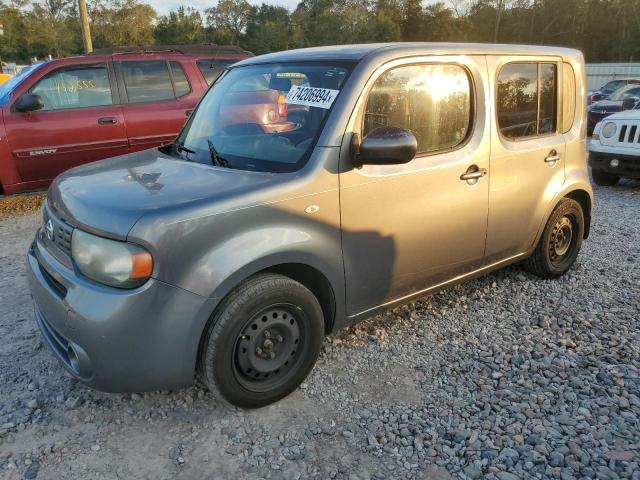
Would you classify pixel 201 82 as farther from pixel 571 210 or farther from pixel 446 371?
pixel 446 371

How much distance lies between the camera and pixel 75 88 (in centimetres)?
645

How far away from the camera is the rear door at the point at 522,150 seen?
353 cm

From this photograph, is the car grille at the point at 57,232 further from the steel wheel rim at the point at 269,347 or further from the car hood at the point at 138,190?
the steel wheel rim at the point at 269,347

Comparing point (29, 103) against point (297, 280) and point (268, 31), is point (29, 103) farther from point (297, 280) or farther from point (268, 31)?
point (268, 31)

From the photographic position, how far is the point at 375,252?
296 cm

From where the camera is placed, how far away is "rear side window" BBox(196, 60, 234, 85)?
7188mm

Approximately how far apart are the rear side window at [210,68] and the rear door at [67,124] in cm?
121

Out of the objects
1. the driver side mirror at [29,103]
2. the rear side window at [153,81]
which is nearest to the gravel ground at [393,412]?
the driver side mirror at [29,103]

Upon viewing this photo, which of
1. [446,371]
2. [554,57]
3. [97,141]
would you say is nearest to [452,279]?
[446,371]

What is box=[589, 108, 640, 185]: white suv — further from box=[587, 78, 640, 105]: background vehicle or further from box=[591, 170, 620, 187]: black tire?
box=[587, 78, 640, 105]: background vehicle

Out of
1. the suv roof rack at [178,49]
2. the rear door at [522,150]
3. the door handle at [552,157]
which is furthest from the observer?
the suv roof rack at [178,49]

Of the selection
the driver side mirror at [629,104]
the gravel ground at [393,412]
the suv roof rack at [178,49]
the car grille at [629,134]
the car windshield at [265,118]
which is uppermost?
the suv roof rack at [178,49]

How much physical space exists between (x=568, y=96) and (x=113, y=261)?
11.8 ft

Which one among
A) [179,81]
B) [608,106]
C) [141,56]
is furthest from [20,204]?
[608,106]
